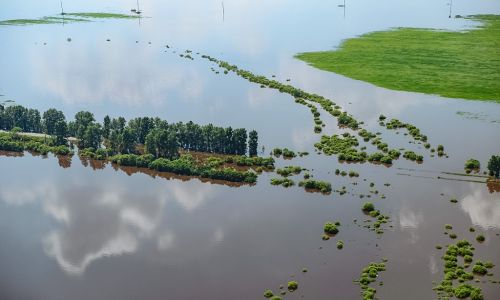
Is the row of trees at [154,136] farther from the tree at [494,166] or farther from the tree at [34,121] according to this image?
the tree at [494,166]

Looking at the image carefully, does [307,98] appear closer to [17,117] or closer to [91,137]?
[91,137]

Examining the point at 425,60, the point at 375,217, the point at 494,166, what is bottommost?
the point at 375,217

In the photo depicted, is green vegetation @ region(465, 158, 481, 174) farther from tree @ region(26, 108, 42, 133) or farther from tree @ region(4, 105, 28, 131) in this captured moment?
tree @ region(4, 105, 28, 131)

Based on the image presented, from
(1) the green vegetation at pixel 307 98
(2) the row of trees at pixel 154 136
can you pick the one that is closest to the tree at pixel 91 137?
(2) the row of trees at pixel 154 136

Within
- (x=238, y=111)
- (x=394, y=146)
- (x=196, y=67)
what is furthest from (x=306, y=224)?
(x=196, y=67)

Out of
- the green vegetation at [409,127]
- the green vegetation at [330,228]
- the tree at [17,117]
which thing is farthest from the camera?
the tree at [17,117]

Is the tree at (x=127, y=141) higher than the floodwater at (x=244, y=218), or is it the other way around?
the tree at (x=127, y=141)

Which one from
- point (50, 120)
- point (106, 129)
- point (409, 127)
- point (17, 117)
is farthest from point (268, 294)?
point (17, 117)
